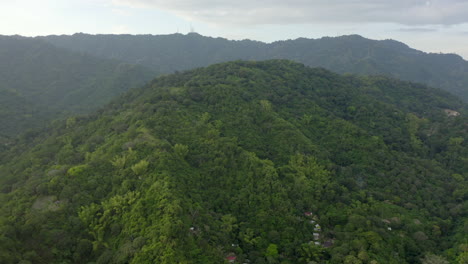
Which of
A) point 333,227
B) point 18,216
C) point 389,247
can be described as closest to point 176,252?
point 18,216

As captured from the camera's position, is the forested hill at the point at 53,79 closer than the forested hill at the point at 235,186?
No

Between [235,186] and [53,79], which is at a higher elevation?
[53,79]

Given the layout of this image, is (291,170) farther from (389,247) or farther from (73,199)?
(73,199)

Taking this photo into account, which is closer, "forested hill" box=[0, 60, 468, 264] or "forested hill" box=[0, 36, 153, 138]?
"forested hill" box=[0, 60, 468, 264]

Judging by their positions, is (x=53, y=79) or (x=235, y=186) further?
(x=53, y=79)
